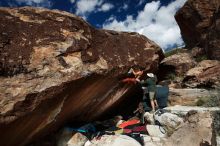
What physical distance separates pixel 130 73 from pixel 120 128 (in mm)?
2179

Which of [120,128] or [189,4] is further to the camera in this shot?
[189,4]

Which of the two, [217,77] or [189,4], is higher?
[189,4]

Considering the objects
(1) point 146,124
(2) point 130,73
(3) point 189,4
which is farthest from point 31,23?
(3) point 189,4

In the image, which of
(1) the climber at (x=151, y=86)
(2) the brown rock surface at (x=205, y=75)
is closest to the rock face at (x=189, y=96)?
(2) the brown rock surface at (x=205, y=75)

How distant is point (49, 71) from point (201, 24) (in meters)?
16.2

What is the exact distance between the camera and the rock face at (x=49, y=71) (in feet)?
24.7

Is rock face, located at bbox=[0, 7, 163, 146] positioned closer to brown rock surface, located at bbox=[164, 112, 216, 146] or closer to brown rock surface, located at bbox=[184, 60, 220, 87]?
brown rock surface, located at bbox=[164, 112, 216, 146]

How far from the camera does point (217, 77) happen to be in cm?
1518

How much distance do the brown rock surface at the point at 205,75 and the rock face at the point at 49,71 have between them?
19.1 ft

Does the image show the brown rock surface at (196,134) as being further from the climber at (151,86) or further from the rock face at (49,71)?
the rock face at (49,71)

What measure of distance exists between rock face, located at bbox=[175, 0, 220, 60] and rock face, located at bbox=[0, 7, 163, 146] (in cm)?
960

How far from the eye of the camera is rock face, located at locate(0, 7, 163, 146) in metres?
7.54

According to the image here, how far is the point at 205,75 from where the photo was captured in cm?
1622

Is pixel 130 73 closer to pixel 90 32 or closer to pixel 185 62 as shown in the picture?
pixel 90 32
